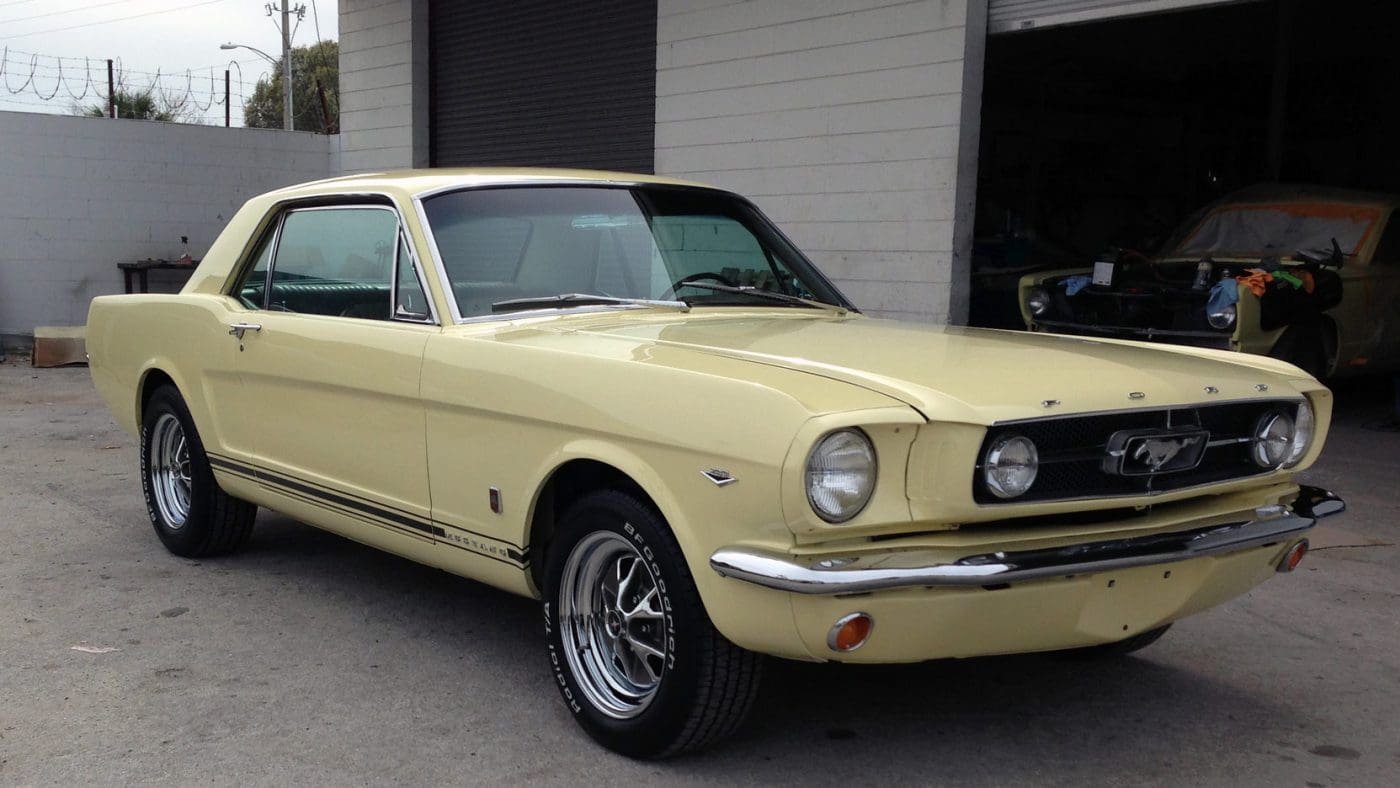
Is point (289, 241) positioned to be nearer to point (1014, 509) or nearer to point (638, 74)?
point (1014, 509)

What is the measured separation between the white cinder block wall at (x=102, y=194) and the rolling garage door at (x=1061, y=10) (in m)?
9.81

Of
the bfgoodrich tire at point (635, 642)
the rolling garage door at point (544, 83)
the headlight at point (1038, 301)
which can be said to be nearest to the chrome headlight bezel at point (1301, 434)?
the bfgoodrich tire at point (635, 642)

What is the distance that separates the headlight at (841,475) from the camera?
2793mm

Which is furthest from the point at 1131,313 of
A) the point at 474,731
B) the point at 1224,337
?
the point at 474,731

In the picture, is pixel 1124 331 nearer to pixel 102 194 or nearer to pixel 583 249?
pixel 583 249

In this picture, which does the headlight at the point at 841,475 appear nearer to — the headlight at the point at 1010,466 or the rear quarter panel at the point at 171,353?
the headlight at the point at 1010,466

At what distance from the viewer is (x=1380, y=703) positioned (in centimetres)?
382

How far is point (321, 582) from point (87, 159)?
444 inches

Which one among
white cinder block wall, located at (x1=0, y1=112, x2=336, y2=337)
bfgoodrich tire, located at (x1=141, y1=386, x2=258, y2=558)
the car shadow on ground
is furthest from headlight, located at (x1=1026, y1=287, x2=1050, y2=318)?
white cinder block wall, located at (x1=0, y1=112, x2=336, y2=337)

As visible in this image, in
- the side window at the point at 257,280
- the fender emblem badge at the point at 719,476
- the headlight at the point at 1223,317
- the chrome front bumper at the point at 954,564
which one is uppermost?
the side window at the point at 257,280

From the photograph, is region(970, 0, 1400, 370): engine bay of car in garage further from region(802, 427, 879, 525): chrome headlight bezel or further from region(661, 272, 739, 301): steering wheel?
region(802, 427, 879, 525): chrome headlight bezel

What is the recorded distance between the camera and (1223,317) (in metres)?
8.14

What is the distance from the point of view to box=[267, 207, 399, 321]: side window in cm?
426

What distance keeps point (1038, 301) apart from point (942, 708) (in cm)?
572
